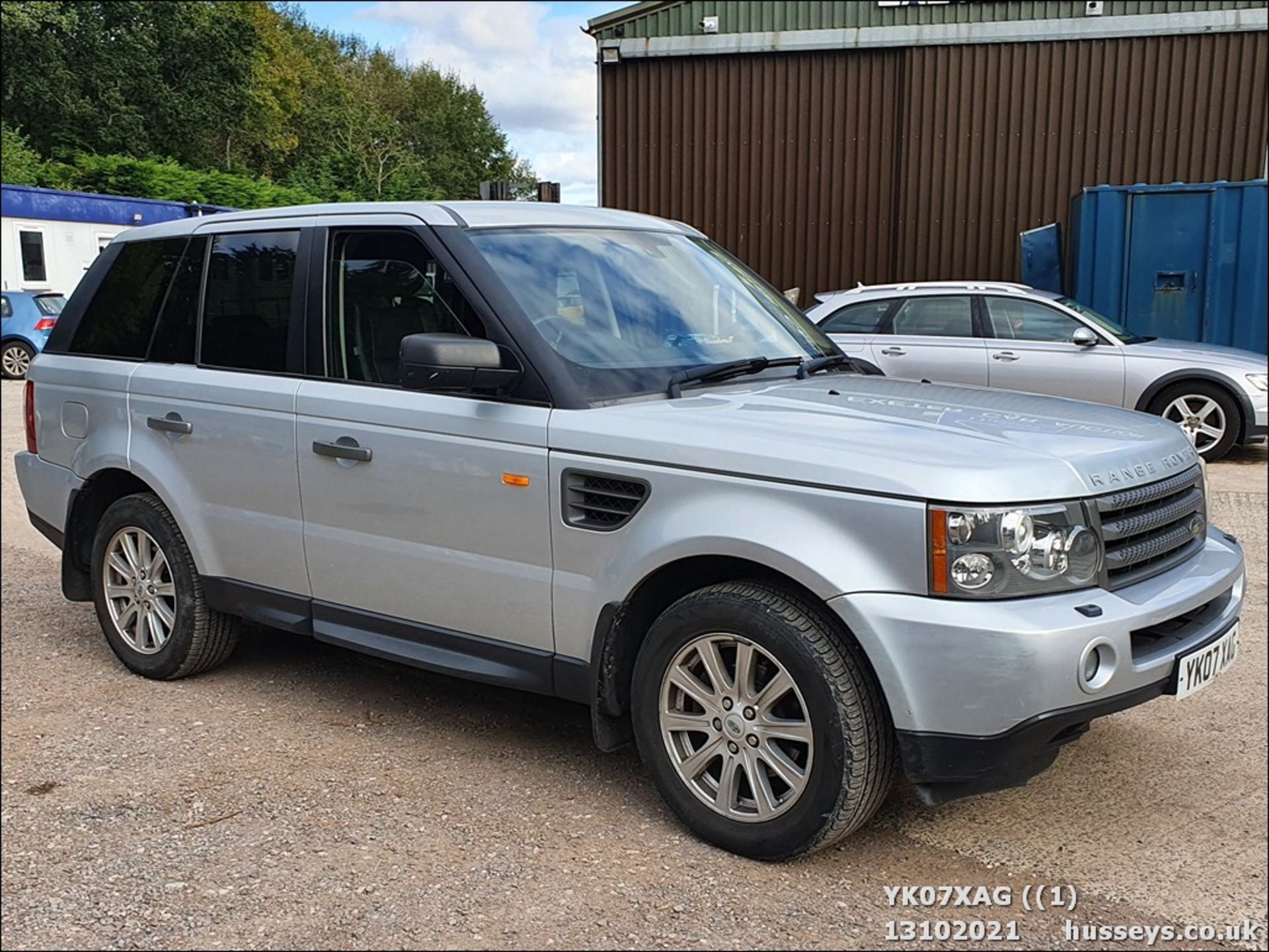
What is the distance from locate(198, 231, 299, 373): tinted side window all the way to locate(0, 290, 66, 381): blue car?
15.2m

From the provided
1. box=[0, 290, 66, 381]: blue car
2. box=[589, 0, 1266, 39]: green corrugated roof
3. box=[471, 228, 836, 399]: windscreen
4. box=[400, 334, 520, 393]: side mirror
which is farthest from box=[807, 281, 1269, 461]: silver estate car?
box=[0, 290, 66, 381]: blue car

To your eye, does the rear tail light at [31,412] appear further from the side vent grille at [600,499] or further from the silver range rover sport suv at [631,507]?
the side vent grille at [600,499]

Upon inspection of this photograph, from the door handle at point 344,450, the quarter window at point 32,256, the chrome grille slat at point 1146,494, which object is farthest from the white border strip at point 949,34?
the chrome grille slat at point 1146,494

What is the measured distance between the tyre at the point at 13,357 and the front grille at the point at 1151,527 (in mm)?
18342

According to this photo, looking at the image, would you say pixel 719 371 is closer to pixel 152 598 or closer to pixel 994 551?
pixel 994 551

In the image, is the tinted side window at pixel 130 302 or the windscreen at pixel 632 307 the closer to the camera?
the windscreen at pixel 632 307

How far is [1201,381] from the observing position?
407 inches

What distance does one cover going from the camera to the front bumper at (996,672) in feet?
9.49

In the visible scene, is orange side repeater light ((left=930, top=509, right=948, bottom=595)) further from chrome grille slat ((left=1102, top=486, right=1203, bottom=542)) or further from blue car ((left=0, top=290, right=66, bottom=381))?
blue car ((left=0, top=290, right=66, bottom=381))

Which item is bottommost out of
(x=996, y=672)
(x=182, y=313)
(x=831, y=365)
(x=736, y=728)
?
(x=736, y=728)

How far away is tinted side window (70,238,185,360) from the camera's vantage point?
5.04 metres

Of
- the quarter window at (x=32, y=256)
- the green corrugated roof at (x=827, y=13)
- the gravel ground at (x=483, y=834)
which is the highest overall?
the green corrugated roof at (x=827, y=13)

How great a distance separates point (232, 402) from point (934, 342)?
24.9ft

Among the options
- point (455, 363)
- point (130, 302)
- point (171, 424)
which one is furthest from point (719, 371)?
point (130, 302)
